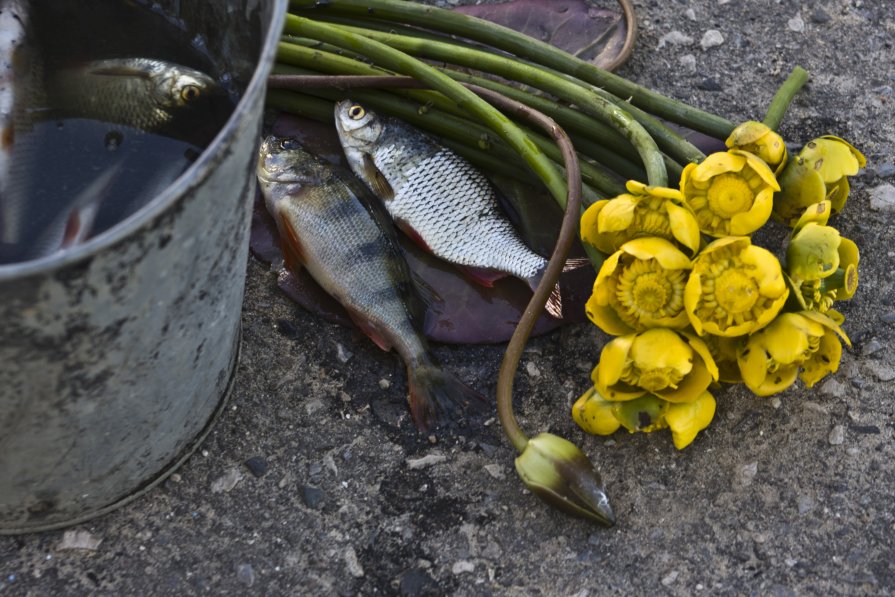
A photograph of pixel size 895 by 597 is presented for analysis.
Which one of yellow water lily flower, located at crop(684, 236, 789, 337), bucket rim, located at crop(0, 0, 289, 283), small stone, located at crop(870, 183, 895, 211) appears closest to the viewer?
bucket rim, located at crop(0, 0, 289, 283)

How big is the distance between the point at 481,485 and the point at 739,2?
5.93ft

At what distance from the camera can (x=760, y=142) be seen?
1988 millimetres

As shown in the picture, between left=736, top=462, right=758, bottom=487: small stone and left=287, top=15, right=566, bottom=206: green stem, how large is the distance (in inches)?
27.0

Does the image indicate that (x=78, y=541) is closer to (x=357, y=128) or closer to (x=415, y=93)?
(x=357, y=128)

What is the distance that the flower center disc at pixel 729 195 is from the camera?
1.85m

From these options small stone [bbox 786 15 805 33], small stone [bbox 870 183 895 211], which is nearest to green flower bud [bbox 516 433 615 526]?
small stone [bbox 870 183 895 211]

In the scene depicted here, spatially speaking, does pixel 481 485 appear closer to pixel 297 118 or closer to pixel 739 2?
pixel 297 118

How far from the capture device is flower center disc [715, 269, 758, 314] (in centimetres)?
175

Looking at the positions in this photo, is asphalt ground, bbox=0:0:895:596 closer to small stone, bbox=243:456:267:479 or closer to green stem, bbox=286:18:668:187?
small stone, bbox=243:456:267:479

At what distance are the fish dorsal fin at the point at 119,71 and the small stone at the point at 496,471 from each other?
113 centimetres

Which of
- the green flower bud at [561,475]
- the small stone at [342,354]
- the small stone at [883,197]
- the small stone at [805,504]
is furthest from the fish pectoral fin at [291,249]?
the small stone at [883,197]

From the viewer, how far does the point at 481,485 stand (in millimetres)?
2033

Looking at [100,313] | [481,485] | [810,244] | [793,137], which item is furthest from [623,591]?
[793,137]

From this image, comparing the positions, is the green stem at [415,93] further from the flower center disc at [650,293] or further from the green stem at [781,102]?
the flower center disc at [650,293]
